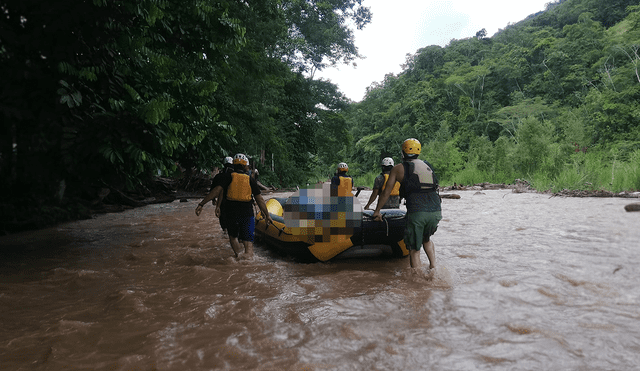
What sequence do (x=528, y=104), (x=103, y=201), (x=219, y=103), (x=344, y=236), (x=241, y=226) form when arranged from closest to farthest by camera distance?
1. (x=344, y=236)
2. (x=241, y=226)
3. (x=219, y=103)
4. (x=103, y=201)
5. (x=528, y=104)

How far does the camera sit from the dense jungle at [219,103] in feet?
17.4

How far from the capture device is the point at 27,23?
546cm

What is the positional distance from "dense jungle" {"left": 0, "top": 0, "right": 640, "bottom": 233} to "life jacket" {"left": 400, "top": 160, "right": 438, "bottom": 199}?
3458 millimetres

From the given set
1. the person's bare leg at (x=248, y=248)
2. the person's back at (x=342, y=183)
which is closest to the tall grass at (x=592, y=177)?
the person's back at (x=342, y=183)

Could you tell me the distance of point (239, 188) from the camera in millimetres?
6754

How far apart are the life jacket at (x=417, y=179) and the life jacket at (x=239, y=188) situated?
2.67 metres

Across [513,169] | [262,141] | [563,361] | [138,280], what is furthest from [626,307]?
[513,169]

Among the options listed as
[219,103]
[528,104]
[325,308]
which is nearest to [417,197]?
[325,308]

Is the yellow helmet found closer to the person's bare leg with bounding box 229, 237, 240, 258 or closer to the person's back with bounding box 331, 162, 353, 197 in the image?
the person's back with bounding box 331, 162, 353, 197

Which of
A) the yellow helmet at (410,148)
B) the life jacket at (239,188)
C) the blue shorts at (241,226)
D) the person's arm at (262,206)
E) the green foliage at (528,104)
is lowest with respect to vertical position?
the blue shorts at (241,226)

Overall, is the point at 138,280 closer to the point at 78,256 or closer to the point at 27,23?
the point at 78,256

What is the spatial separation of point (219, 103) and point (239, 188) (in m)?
4.31

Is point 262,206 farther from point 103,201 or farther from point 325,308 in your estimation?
point 103,201

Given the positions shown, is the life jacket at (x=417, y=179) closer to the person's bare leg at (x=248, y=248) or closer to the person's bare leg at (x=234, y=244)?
the person's bare leg at (x=248, y=248)
